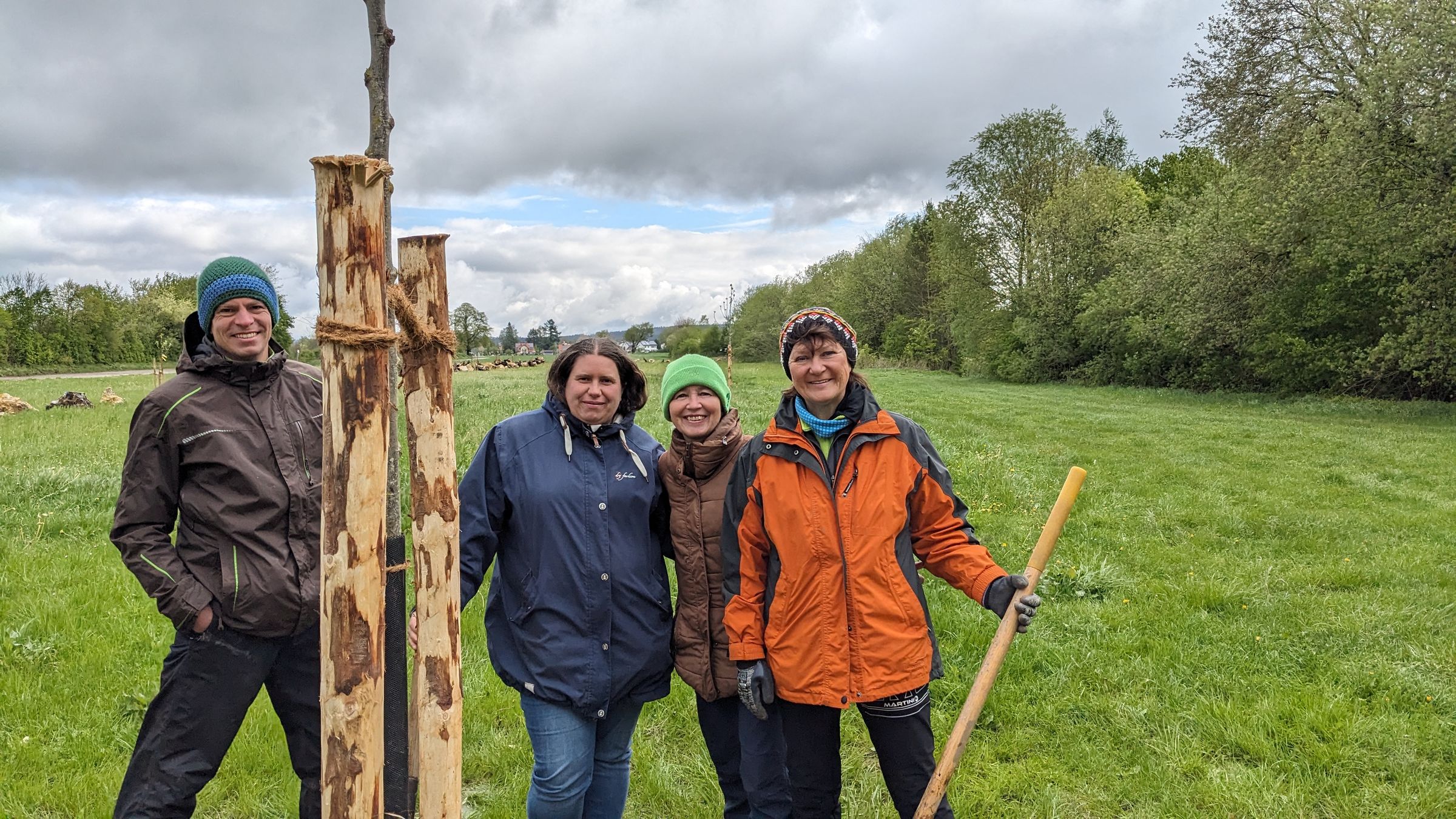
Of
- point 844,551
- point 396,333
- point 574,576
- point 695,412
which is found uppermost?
point 396,333

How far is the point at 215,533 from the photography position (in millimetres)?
2947

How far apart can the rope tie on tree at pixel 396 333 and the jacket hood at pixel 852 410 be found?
124 cm

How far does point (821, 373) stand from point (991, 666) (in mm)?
1266

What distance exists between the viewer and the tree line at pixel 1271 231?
1950cm

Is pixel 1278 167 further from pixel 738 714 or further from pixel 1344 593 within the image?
pixel 738 714

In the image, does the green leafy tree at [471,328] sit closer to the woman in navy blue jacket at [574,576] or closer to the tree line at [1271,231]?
the tree line at [1271,231]

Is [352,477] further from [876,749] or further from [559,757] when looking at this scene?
[876,749]

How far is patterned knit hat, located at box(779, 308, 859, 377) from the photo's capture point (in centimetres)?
315

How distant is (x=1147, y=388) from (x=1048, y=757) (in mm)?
31449

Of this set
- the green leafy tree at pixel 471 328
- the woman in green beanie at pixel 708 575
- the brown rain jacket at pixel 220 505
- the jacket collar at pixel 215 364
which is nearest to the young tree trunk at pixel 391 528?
the brown rain jacket at pixel 220 505

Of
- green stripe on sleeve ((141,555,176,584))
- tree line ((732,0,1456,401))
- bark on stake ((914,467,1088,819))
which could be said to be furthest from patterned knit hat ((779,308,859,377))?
tree line ((732,0,1456,401))

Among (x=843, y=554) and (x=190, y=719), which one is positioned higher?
(x=843, y=554)

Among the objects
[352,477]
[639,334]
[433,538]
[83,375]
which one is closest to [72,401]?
[433,538]

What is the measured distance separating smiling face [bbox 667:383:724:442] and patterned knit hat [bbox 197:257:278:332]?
1614 millimetres
